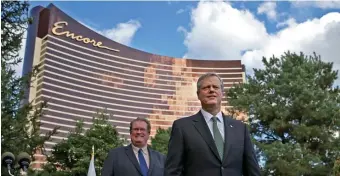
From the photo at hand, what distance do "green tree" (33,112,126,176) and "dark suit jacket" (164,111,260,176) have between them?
21.3 m

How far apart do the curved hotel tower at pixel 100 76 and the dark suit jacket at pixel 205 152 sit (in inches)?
2805

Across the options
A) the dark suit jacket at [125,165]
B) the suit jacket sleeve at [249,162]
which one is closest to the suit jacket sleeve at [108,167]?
the dark suit jacket at [125,165]

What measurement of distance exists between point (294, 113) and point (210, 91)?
53.5 ft

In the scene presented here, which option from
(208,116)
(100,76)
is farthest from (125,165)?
(100,76)

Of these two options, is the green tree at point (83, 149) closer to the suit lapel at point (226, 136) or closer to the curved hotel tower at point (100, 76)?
the suit lapel at point (226, 136)

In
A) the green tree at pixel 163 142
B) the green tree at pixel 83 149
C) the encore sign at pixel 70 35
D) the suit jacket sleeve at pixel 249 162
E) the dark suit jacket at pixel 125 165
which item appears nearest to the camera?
the suit jacket sleeve at pixel 249 162

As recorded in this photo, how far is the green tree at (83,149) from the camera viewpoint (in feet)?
77.1

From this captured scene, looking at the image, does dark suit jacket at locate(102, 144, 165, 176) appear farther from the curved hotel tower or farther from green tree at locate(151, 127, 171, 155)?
Answer: the curved hotel tower

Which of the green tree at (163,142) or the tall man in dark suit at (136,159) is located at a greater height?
the green tree at (163,142)

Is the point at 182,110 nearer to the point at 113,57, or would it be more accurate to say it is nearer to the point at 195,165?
the point at 113,57

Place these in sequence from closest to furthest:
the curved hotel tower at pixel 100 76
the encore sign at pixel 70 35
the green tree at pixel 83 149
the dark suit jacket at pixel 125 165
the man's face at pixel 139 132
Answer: the dark suit jacket at pixel 125 165 < the man's face at pixel 139 132 < the green tree at pixel 83 149 < the curved hotel tower at pixel 100 76 < the encore sign at pixel 70 35

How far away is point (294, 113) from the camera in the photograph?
58.5 feet

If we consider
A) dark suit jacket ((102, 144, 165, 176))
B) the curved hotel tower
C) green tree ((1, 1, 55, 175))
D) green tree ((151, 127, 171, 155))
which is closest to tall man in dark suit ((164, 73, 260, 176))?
dark suit jacket ((102, 144, 165, 176))

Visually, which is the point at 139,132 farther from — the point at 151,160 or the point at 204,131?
the point at 204,131
